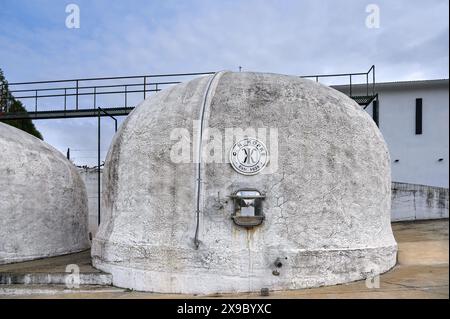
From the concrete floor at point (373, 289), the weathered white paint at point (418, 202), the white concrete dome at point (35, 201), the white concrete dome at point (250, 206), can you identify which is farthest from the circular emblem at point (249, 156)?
the weathered white paint at point (418, 202)

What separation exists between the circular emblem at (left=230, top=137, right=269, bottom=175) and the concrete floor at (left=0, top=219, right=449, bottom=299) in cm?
206

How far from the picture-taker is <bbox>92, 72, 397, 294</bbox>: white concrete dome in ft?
24.5

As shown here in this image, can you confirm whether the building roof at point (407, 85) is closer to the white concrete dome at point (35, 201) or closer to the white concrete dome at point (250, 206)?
the white concrete dome at point (250, 206)

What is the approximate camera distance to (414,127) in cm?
1923

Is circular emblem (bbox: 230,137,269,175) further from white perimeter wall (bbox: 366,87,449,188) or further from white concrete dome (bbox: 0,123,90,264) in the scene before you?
white perimeter wall (bbox: 366,87,449,188)

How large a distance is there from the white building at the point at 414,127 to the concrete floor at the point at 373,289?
8.01 meters

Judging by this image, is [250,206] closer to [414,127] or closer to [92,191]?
[92,191]

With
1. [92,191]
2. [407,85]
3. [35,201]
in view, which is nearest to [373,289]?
[35,201]

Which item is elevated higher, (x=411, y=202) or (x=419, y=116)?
(x=419, y=116)

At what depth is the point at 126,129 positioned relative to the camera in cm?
879

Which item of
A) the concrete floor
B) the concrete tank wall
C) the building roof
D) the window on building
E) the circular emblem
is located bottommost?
the concrete floor

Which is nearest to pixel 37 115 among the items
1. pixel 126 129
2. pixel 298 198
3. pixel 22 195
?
pixel 22 195

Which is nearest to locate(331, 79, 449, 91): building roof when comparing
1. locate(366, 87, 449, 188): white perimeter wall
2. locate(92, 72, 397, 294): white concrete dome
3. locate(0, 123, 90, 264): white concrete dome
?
locate(366, 87, 449, 188): white perimeter wall

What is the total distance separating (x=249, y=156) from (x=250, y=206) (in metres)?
0.85
